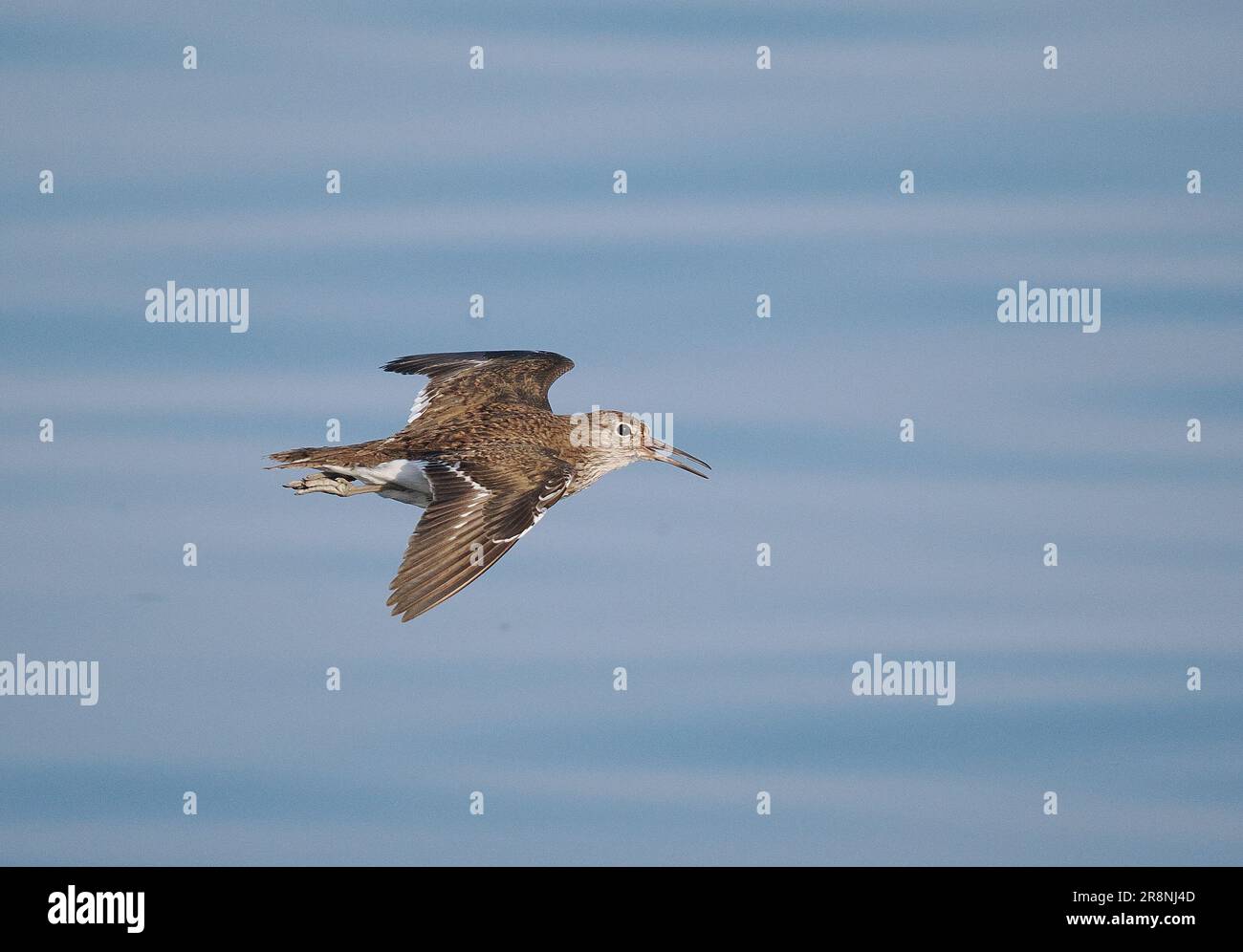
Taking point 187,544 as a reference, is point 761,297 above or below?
above

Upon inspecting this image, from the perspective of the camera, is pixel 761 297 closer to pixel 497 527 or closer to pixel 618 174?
pixel 618 174

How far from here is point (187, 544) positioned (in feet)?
115

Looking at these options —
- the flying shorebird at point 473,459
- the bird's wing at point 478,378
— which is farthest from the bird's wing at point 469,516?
the bird's wing at point 478,378

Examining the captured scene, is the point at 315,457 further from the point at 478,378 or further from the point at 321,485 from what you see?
the point at 478,378

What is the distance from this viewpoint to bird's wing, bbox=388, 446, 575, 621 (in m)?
26.6

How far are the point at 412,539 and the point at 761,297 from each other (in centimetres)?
1092

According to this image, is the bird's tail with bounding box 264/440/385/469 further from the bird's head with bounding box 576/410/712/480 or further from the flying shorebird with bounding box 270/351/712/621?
the bird's head with bounding box 576/410/712/480

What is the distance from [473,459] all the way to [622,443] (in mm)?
4126

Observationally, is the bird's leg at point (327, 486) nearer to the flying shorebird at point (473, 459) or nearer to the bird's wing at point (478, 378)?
the flying shorebird at point (473, 459)

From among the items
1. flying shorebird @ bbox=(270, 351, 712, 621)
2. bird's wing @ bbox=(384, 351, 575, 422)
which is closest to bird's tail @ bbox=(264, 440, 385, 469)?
flying shorebird @ bbox=(270, 351, 712, 621)

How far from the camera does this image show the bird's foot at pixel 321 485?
30.2 meters
